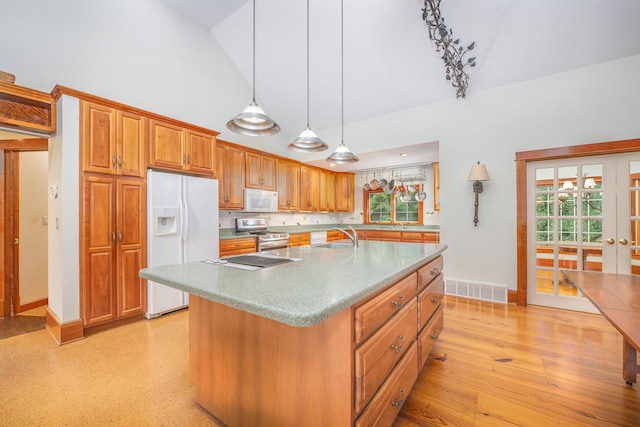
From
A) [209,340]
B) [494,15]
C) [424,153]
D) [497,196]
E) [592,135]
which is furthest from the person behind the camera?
[424,153]

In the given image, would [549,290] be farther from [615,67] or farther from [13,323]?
[13,323]

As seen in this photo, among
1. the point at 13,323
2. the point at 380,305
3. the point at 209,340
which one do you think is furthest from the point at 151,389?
the point at 13,323

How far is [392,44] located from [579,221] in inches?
120

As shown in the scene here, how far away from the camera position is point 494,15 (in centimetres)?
282

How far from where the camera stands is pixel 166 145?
123 inches

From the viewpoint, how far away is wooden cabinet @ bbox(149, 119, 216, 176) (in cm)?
302

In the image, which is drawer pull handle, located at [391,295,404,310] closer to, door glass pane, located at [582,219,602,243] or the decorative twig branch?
the decorative twig branch

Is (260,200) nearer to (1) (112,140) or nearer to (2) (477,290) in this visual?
(1) (112,140)

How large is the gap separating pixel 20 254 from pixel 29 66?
216 cm

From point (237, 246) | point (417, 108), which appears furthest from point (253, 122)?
point (417, 108)

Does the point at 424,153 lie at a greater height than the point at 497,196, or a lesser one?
greater

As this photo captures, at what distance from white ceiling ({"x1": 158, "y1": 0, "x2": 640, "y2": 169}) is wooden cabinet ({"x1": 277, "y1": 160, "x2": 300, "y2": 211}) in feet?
3.14

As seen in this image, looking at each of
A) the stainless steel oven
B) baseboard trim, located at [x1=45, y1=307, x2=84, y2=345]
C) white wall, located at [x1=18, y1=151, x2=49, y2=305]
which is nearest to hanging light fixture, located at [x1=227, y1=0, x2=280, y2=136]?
baseboard trim, located at [x1=45, y1=307, x2=84, y2=345]

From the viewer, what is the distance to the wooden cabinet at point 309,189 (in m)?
5.40
